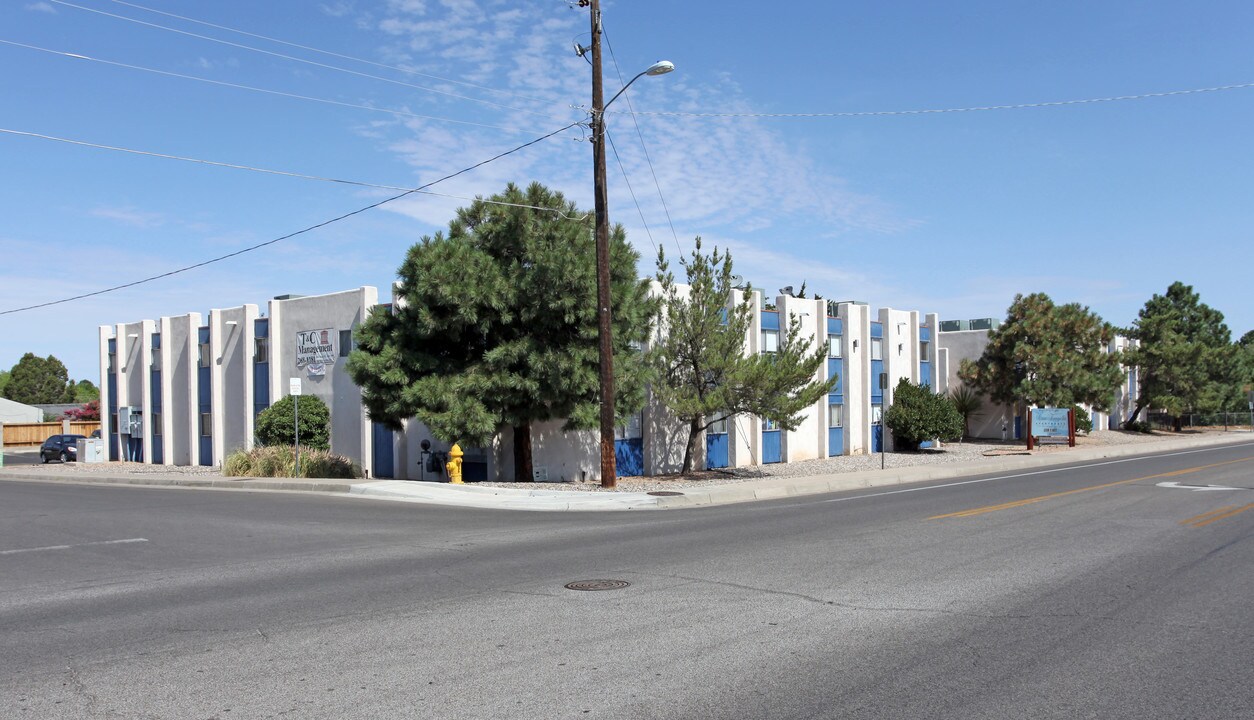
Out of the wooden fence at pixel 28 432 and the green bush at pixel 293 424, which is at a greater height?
the green bush at pixel 293 424

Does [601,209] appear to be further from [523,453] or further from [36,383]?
[36,383]

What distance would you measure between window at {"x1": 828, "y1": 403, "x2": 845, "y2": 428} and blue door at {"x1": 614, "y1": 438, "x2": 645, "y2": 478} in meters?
10.7

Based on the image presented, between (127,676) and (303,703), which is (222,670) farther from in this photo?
(303,703)

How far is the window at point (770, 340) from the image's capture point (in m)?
32.7

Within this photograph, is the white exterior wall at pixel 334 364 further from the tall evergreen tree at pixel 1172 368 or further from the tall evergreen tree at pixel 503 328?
the tall evergreen tree at pixel 1172 368

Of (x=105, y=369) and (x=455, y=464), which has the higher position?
(x=105, y=369)

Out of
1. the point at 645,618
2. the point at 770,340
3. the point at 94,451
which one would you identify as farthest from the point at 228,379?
the point at 645,618

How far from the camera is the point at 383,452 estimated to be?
29641 mm

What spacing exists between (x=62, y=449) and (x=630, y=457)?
32274mm

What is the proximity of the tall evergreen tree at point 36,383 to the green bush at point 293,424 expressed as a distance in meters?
92.3

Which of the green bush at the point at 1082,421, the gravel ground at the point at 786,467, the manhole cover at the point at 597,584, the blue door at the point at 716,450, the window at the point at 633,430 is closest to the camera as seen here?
the manhole cover at the point at 597,584

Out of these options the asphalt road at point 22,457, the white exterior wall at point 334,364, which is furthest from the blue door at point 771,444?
the asphalt road at point 22,457

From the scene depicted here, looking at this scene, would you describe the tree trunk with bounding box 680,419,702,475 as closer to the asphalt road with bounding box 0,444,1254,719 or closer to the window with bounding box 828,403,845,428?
the window with bounding box 828,403,845,428

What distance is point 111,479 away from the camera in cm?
2969
